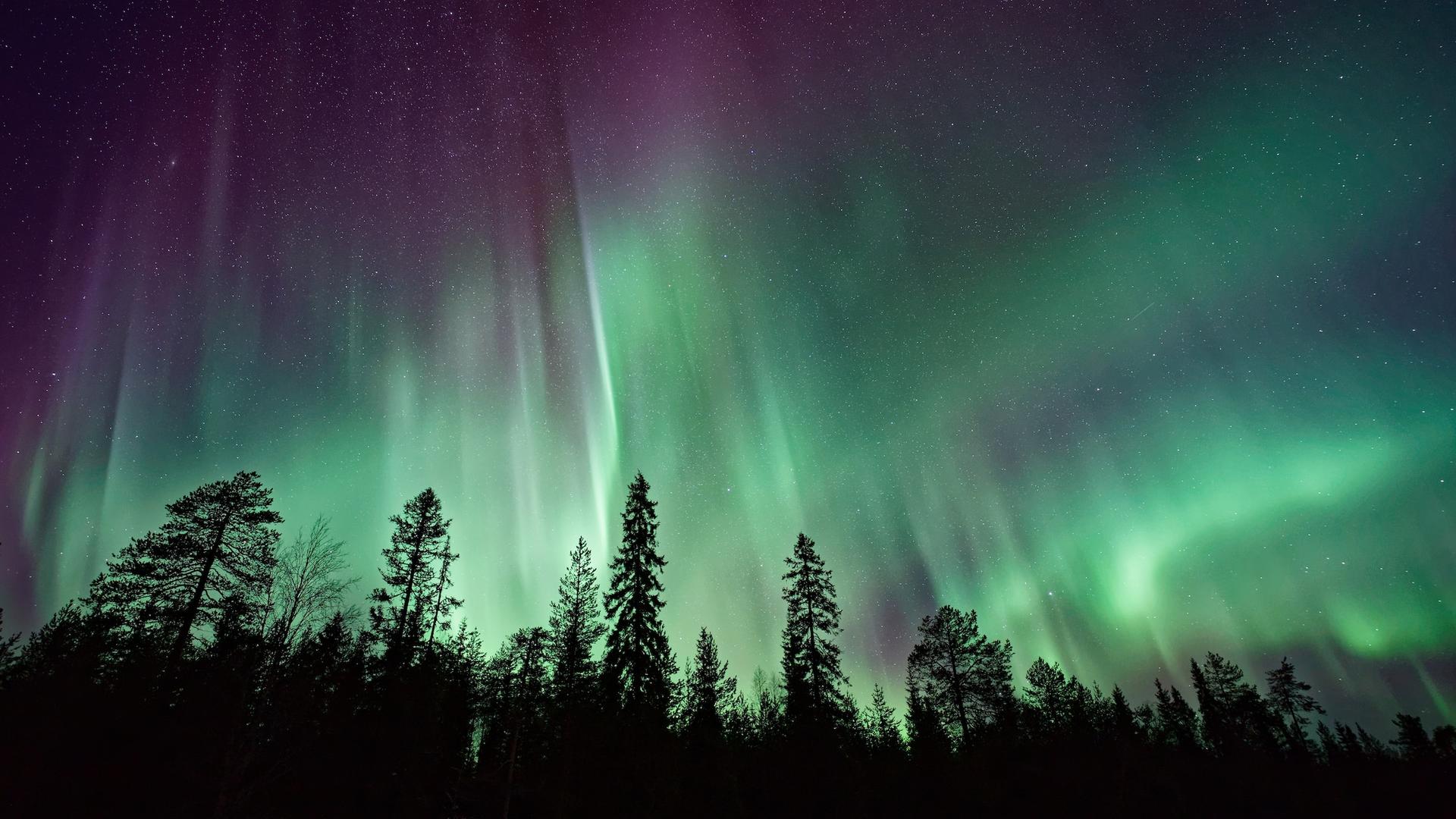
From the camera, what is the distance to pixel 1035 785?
1318 inches

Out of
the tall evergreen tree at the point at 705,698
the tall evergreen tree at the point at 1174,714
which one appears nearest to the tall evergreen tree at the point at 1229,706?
the tall evergreen tree at the point at 1174,714

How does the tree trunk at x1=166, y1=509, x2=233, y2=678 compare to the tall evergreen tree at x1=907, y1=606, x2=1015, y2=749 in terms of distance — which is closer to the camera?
the tree trunk at x1=166, y1=509, x2=233, y2=678

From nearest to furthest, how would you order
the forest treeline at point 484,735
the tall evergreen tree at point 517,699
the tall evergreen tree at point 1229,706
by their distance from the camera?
the forest treeline at point 484,735 → the tall evergreen tree at point 517,699 → the tall evergreen tree at point 1229,706

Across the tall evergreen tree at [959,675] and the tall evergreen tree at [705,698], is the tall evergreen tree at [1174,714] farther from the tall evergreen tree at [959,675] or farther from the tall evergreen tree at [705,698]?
the tall evergreen tree at [705,698]

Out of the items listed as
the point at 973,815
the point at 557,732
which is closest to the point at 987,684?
the point at 973,815

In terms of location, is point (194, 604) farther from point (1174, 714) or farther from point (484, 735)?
point (1174, 714)

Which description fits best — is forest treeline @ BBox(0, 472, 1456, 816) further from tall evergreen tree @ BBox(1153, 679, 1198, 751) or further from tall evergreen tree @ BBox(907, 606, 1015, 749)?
tall evergreen tree @ BBox(1153, 679, 1198, 751)

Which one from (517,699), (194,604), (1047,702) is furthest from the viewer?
(1047,702)

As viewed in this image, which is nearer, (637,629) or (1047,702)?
(637,629)

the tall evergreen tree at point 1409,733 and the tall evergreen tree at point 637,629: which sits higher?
the tall evergreen tree at point 637,629

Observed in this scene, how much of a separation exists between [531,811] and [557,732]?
3.44m

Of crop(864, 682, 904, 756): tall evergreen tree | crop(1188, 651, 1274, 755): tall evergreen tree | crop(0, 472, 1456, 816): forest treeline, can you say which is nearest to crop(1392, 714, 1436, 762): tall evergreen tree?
crop(1188, 651, 1274, 755): tall evergreen tree

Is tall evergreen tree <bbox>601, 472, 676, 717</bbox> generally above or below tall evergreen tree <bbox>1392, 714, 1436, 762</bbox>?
above

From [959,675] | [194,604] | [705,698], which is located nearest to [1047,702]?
[959,675]
